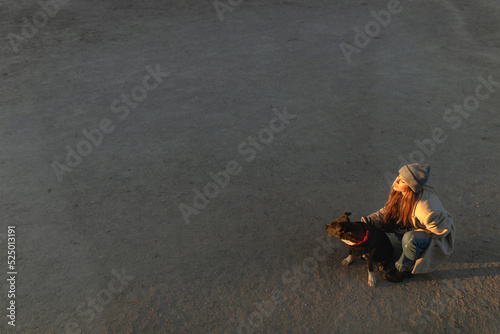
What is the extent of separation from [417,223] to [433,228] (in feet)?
0.55

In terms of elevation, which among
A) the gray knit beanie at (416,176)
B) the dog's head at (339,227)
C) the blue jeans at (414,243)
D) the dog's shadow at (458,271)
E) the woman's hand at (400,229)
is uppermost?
the gray knit beanie at (416,176)

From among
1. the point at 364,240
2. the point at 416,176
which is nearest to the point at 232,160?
the point at 364,240

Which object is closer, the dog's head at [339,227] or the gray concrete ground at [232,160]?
the dog's head at [339,227]

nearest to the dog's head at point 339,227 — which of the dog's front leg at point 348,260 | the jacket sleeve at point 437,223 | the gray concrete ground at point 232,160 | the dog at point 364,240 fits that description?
the dog at point 364,240

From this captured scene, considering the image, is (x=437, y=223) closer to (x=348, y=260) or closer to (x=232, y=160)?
(x=348, y=260)

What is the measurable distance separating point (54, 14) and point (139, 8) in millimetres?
2187

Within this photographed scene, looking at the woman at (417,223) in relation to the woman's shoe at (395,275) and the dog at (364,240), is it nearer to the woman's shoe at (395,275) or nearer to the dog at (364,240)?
the woman's shoe at (395,275)

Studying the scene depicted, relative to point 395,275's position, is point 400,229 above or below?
above

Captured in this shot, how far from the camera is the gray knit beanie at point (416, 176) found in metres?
4.01

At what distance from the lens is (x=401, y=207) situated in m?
4.35

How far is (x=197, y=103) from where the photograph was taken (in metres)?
7.59

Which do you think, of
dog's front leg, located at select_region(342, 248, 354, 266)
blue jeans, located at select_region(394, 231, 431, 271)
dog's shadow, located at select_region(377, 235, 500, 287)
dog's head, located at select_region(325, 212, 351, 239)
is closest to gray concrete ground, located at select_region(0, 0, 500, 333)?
dog's shadow, located at select_region(377, 235, 500, 287)

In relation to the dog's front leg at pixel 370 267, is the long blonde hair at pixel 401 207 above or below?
above

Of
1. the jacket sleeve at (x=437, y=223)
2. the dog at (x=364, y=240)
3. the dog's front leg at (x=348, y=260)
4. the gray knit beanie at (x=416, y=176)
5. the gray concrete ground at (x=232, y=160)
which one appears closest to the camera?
the gray knit beanie at (x=416, y=176)
